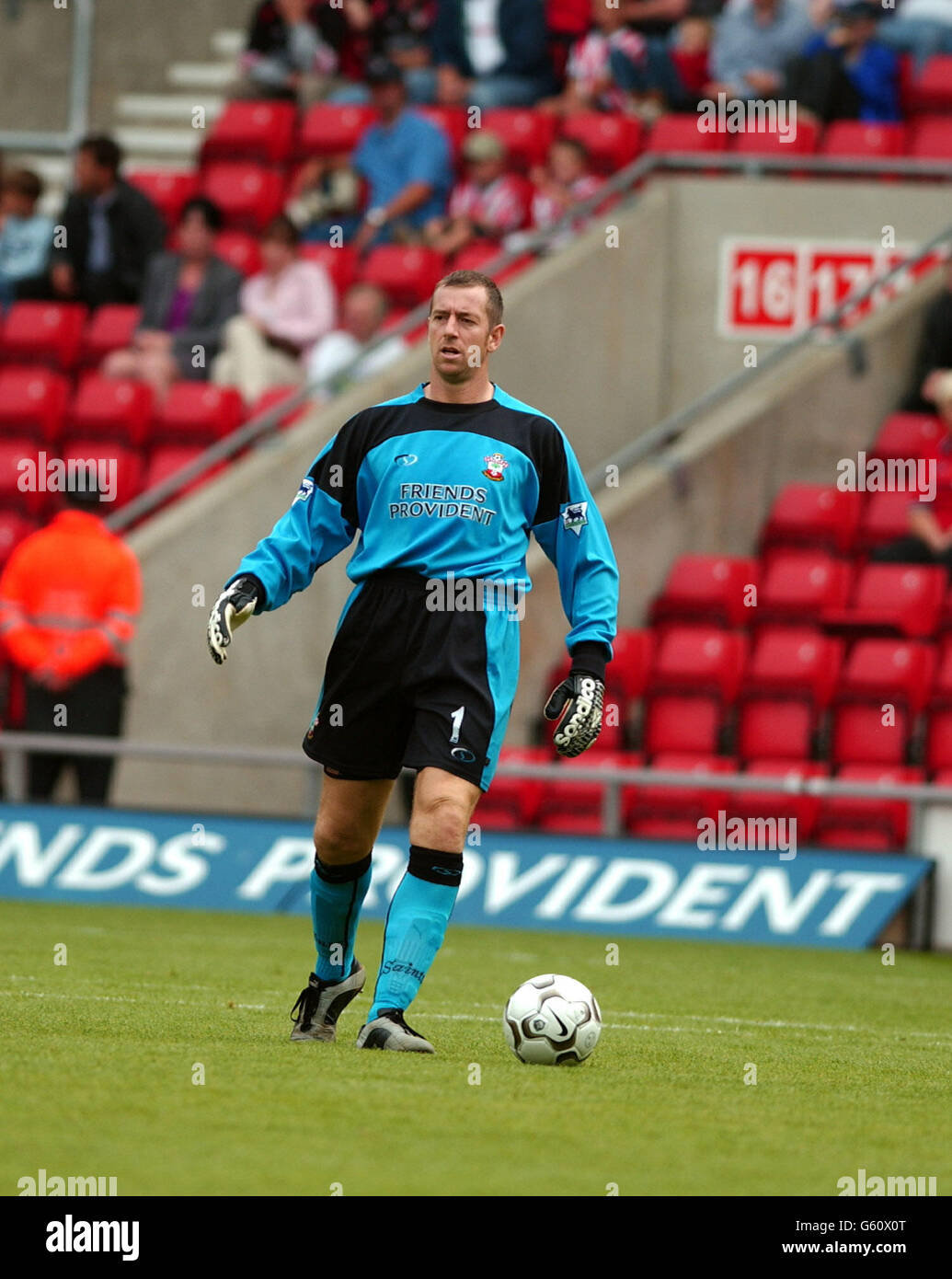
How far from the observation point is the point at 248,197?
754 inches

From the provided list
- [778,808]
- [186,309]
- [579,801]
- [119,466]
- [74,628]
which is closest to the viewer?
[778,808]

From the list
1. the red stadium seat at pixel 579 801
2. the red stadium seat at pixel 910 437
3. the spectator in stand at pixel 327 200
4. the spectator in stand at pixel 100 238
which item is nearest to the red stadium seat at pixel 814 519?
the red stadium seat at pixel 910 437

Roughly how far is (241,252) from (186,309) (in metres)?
1.32

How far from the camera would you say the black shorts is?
714 centimetres

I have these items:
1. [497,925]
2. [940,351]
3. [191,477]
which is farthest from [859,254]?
[497,925]

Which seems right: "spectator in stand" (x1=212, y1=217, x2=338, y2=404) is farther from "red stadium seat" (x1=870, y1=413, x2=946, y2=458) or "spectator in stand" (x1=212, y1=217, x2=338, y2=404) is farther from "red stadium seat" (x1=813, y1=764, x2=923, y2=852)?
"red stadium seat" (x1=813, y1=764, x2=923, y2=852)

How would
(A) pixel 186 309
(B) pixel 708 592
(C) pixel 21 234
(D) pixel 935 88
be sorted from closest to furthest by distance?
(B) pixel 708 592 → (A) pixel 186 309 → (D) pixel 935 88 → (C) pixel 21 234

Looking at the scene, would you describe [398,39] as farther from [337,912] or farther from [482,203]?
[337,912]

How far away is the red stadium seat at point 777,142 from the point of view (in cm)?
1750

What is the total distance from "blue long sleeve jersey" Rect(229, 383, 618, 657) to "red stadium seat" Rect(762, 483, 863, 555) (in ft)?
28.3

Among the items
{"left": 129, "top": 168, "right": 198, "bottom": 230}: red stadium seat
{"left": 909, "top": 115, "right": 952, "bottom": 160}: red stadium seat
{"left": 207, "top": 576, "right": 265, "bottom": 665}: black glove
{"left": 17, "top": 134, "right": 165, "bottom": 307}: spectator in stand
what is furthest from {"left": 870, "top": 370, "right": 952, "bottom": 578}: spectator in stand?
{"left": 207, "top": 576, "right": 265, "bottom": 665}: black glove

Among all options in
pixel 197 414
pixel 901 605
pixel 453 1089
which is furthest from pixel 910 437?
pixel 453 1089

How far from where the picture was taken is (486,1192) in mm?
4855

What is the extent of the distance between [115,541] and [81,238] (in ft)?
15.7
